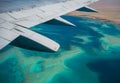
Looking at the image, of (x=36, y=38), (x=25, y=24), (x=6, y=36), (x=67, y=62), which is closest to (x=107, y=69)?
(x=67, y=62)

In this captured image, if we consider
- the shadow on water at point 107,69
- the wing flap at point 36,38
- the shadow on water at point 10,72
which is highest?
the wing flap at point 36,38

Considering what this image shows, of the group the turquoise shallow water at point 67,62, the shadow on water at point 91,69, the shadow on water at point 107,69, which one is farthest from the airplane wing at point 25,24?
the shadow on water at point 107,69

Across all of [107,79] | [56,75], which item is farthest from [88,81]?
[56,75]

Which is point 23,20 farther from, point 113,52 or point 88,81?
point 113,52

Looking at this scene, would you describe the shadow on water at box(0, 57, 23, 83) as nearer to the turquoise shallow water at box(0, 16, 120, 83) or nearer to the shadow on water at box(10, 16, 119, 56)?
the turquoise shallow water at box(0, 16, 120, 83)

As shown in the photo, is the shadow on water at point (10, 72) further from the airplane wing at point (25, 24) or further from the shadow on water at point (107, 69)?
the shadow on water at point (107, 69)

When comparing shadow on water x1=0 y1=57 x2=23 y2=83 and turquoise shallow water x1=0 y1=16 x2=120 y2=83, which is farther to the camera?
turquoise shallow water x1=0 y1=16 x2=120 y2=83

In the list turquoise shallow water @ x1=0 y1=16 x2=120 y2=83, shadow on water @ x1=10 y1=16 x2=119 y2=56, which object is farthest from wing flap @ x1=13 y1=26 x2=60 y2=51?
shadow on water @ x1=10 y1=16 x2=119 y2=56
